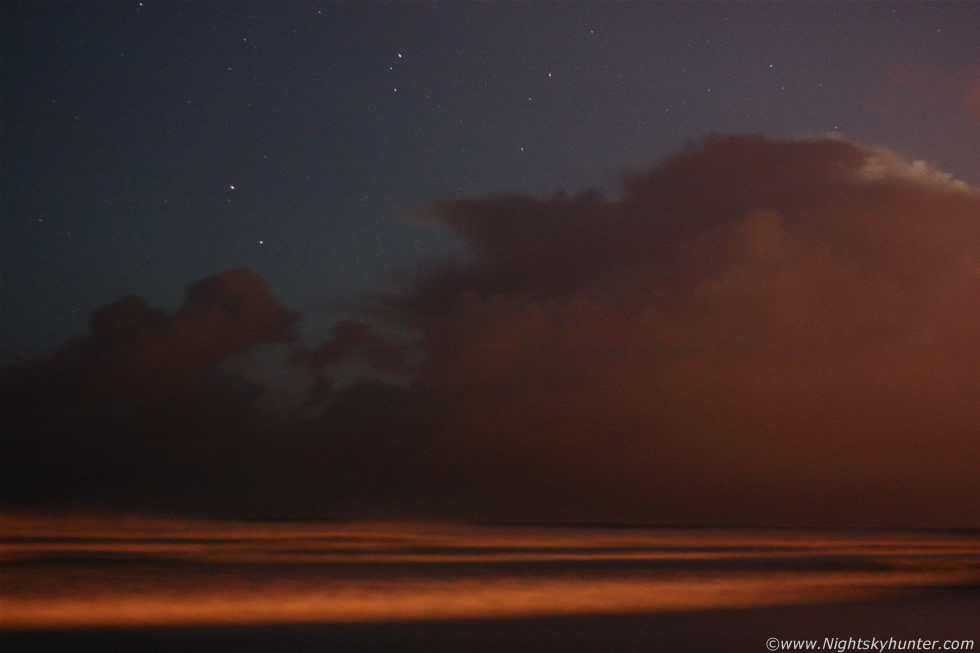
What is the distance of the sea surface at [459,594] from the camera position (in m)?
11.0

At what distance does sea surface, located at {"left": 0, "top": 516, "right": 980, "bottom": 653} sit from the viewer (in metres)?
11.0

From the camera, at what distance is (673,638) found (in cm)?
1103

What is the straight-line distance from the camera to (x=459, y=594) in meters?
14.4

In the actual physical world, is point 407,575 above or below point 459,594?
above

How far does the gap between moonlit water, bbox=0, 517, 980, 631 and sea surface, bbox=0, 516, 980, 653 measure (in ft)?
0.13

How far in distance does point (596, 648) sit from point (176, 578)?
745 centimetres

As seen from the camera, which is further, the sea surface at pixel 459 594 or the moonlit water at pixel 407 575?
the moonlit water at pixel 407 575

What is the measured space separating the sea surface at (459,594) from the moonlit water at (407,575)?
0.04 metres

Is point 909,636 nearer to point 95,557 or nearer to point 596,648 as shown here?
point 596,648

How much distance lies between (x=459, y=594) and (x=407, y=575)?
2169 mm

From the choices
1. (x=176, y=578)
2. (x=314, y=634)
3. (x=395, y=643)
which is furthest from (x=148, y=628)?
(x=176, y=578)

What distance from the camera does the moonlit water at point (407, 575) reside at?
12.7m

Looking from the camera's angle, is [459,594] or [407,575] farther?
[407,575]

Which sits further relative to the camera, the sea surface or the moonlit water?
the moonlit water
